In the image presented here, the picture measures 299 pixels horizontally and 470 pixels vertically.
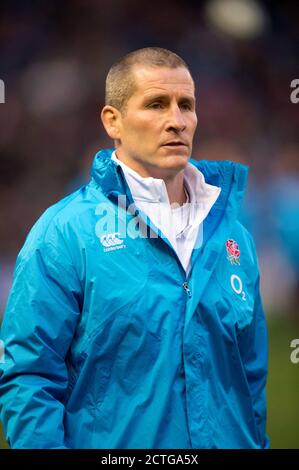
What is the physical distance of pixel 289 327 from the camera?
15.0 ft

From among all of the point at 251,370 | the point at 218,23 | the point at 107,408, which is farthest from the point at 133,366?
the point at 218,23

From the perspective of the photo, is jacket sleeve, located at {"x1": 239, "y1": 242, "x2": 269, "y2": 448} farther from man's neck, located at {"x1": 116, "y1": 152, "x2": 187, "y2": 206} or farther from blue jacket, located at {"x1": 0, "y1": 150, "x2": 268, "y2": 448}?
man's neck, located at {"x1": 116, "y1": 152, "x2": 187, "y2": 206}

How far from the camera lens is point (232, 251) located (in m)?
2.45

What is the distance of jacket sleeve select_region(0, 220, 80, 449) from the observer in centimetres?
204

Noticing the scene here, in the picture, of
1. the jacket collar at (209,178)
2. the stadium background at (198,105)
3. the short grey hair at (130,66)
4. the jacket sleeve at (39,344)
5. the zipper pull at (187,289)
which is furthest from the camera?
the stadium background at (198,105)

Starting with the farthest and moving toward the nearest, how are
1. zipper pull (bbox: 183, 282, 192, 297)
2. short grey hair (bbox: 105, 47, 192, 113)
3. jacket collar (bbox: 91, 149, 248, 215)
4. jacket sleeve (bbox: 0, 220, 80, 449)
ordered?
short grey hair (bbox: 105, 47, 192, 113) → jacket collar (bbox: 91, 149, 248, 215) → zipper pull (bbox: 183, 282, 192, 297) → jacket sleeve (bbox: 0, 220, 80, 449)

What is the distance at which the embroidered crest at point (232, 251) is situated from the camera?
2.43m

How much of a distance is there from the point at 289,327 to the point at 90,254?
2.61 m

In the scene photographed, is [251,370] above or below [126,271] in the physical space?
below

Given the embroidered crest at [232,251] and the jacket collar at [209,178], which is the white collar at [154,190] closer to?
the jacket collar at [209,178]

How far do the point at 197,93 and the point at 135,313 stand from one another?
2.83m

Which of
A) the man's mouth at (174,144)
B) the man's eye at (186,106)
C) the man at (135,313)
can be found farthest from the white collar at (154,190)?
the man's eye at (186,106)

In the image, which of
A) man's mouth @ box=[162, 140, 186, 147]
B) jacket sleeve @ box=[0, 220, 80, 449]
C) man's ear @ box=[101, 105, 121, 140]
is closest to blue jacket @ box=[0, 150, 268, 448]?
jacket sleeve @ box=[0, 220, 80, 449]
